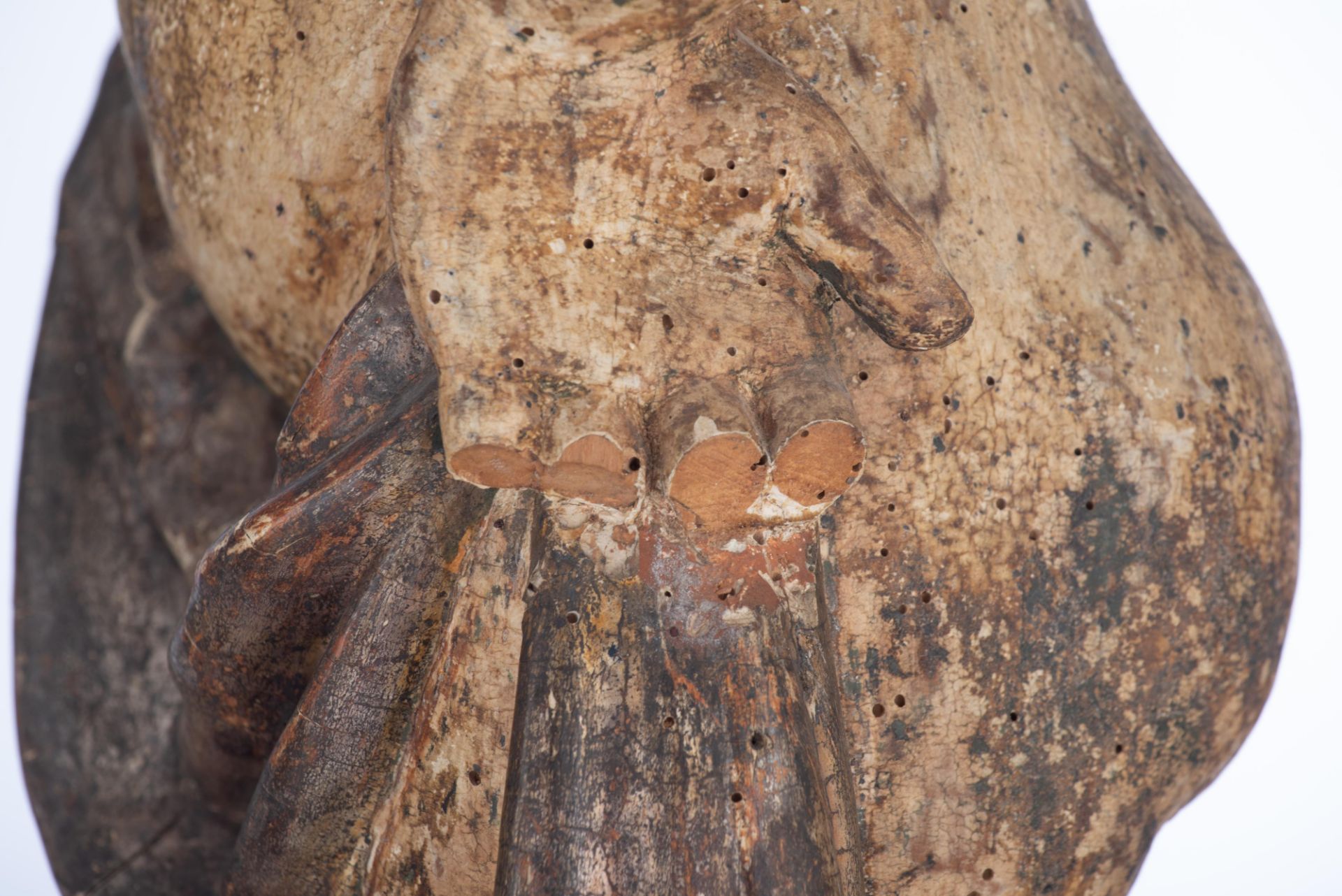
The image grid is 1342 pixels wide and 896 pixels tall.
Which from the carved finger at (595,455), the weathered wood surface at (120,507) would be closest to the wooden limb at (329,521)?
the carved finger at (595,455)

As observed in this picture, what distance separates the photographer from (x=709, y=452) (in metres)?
1.00

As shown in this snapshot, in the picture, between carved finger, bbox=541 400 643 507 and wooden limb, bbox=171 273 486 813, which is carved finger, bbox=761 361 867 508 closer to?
carved finger, bbox=541 400 643 507

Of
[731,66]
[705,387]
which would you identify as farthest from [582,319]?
[731,66]

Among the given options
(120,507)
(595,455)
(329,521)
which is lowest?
(120,507)

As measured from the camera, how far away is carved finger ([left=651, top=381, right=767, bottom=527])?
998mm

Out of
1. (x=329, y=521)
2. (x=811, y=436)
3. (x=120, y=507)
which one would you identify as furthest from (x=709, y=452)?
(x=120, y=507)

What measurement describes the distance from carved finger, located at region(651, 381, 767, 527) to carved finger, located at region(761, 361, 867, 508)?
2cm

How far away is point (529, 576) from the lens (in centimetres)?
109

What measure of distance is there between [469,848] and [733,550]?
315mm

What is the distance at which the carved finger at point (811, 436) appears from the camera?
101 centimetres

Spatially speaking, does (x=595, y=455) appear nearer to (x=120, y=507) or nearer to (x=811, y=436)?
(x=811, y=436)

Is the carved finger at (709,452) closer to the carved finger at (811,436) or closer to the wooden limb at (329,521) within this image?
the carved finger at (811,436)

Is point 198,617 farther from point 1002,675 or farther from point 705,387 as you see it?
point 1002,675

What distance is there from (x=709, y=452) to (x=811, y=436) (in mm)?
71
